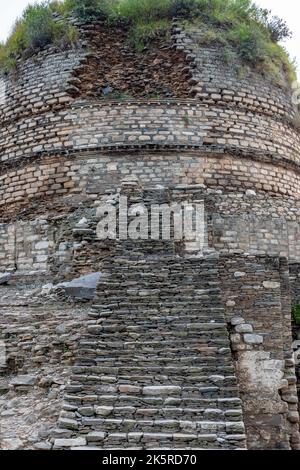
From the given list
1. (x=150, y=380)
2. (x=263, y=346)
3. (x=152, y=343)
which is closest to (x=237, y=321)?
(x=263, y=346)

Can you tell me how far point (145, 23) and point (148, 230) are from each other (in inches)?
235

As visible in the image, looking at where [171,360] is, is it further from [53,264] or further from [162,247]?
[53,264]

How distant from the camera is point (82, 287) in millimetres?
8625

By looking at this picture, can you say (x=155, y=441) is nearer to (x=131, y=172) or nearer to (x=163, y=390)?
(x=163, y=390)

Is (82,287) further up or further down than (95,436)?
further up

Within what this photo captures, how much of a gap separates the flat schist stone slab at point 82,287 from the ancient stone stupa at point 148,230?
0.02 metres

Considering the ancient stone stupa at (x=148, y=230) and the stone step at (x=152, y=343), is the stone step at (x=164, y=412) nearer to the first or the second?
the ancient stone stupa at (x=148, y=230)

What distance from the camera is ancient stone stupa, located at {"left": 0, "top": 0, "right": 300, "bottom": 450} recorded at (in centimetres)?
614

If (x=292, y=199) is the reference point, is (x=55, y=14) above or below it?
above

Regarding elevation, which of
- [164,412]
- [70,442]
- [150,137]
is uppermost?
[150,137]

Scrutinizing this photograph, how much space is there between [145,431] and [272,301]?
300cm

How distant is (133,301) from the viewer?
736cm

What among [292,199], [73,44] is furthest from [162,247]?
[73,44]

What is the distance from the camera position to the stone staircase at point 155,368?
560 cm
